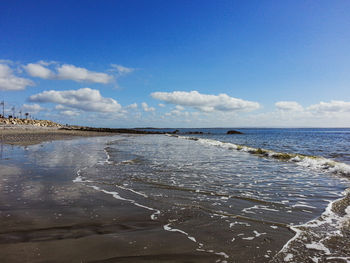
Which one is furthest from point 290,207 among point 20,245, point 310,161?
point 310,161

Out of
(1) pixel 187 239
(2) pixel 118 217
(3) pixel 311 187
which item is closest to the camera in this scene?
(1) pixel 187 239

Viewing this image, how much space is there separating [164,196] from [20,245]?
164 inches

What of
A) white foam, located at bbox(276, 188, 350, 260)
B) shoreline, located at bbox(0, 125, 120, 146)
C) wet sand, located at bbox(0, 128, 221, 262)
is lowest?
white foam, located at bbox(276, 188, 350, 260)

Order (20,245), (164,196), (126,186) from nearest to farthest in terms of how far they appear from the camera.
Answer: (20,245)
(164,196)
(126,186)

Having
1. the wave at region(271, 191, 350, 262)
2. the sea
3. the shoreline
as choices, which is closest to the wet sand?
the sea

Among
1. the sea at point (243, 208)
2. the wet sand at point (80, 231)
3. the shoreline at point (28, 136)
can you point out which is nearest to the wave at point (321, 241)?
the sea at point (243, 208)

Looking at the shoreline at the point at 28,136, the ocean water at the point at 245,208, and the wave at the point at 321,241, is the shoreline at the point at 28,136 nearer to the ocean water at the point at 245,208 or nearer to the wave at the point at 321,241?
the ocean water at the point at 245,208

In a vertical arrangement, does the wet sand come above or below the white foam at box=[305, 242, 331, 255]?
above

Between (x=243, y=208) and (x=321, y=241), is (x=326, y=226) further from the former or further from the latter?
(x=243, y=208)

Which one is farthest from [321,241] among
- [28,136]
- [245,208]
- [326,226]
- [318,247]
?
[28,136]

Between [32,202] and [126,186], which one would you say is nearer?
[32,202]

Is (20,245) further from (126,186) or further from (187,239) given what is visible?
(126,186)

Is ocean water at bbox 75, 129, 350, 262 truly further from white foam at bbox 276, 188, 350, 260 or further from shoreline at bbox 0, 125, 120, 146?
shoreline at bbox 0, 125, 120, 146

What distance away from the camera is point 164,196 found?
7477 mm
